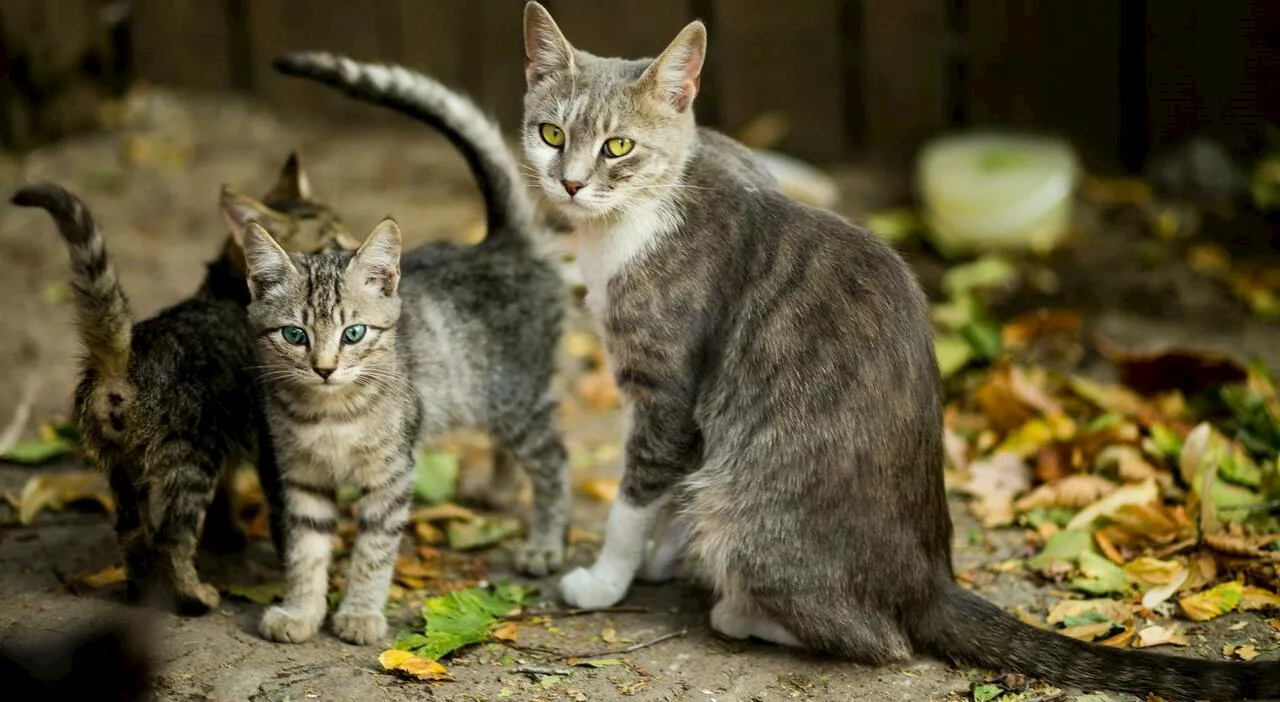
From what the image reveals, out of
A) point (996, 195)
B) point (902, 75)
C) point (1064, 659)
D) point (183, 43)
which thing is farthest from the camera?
point (183, 43)

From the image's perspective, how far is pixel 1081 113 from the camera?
7.32m

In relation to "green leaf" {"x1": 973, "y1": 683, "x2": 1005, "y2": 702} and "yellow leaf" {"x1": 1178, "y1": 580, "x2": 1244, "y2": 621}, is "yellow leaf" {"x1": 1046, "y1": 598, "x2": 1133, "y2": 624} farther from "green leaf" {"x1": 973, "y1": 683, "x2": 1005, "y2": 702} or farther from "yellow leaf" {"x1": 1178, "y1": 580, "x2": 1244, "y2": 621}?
"green leaf" {"x1": 973, "y1": 683, "x2": 1005, "y2": 702}

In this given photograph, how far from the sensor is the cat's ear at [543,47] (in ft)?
13.4

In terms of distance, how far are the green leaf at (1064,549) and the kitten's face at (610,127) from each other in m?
1.78

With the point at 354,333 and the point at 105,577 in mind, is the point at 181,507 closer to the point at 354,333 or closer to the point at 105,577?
the point at 105,577

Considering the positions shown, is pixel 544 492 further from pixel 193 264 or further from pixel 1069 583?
pixel 193 264

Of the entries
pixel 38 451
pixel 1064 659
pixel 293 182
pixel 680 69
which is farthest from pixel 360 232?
pixel 1064 659

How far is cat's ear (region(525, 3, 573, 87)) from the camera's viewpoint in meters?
4.08

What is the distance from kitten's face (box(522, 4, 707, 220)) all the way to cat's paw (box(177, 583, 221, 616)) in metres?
1.61

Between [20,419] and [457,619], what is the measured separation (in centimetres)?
232

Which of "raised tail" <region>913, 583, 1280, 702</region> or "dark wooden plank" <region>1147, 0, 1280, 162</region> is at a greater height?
"dark wooden plank" <region>1147, 0, 1280, 162</region>

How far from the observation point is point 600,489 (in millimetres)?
5293

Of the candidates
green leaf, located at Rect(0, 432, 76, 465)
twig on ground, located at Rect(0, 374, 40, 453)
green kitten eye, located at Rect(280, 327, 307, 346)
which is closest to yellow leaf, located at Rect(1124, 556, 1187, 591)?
green kitten eye, located at Rect(280, 327, 307, 346)

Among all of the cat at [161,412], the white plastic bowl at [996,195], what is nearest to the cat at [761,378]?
the cat at [161,412]
